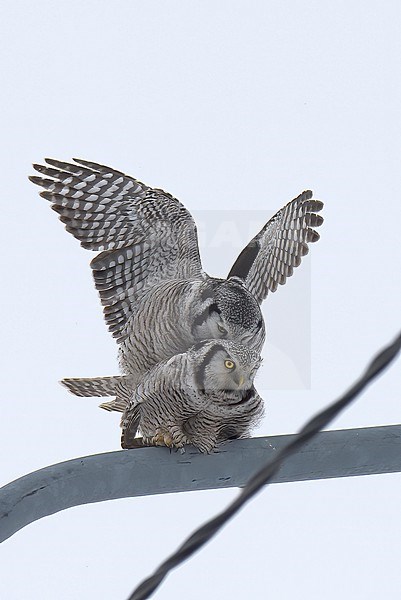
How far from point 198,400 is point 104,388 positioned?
0.42 m

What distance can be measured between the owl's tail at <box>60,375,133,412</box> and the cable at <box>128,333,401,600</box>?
1249 mm

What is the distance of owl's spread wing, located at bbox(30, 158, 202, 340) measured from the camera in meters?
1.85

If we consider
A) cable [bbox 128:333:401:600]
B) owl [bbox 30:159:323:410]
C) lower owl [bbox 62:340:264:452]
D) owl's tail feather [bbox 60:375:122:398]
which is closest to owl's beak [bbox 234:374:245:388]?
lower owl [bbox 62:340:264:452]

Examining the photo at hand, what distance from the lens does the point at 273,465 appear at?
21.9 inches

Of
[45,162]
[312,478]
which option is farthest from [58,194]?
[312,478]

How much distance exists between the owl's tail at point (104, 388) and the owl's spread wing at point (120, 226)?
0.11m

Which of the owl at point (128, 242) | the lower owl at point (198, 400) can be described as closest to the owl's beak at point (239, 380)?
the lower owl at point (198, 400)

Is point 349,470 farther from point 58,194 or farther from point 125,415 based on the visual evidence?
point 58,194

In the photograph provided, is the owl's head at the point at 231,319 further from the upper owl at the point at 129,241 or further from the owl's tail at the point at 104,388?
the owl's tail at the point at 104,388

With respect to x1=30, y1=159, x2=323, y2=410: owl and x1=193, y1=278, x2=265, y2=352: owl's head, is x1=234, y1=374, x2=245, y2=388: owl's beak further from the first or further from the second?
x1=30, y1=159, x2=323, y2=410: owl

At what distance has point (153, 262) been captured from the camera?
6.24 feet

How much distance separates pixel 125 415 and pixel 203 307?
0.92 ft

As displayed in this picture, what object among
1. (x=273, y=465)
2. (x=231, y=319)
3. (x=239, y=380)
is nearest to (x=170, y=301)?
(x=231, y=319)

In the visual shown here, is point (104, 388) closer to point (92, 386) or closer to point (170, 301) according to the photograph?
point (92, 386)
